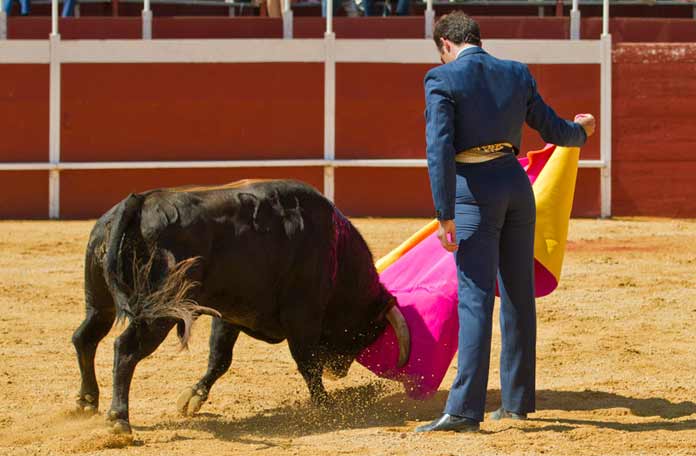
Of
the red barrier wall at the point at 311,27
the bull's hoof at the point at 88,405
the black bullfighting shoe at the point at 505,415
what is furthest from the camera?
the red barrier wall at the point at 311,27

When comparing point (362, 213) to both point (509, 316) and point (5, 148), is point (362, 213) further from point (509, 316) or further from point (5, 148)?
point (509, 316)

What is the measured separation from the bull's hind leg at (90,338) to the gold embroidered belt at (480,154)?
A: 1367 millimetres

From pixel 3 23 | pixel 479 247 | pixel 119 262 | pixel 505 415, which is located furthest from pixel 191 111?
pixel 479 247

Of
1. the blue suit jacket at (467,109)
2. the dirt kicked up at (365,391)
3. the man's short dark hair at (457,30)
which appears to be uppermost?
the man's short dark hair at (457,30)

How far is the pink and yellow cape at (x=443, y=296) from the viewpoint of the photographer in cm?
505

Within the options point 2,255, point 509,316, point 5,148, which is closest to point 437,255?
point 509,316

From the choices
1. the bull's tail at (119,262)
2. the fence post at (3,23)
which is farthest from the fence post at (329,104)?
the bull's tail at (119,262)

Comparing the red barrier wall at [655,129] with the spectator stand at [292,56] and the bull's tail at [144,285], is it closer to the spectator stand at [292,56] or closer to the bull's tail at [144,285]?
the spectator stand at [292,56]

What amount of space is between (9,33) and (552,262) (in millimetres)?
7606

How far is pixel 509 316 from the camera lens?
456 cm

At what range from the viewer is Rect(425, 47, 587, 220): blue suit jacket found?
13.8ft

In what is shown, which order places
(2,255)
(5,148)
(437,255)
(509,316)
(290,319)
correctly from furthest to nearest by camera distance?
1. (5,148)
2. (2,255)
3. (437,255)
4. (290,319)
5. (509,316)

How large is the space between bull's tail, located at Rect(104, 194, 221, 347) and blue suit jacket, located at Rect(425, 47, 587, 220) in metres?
0.91

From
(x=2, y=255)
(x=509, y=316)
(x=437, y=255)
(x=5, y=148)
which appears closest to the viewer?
(x=509, y=316)
